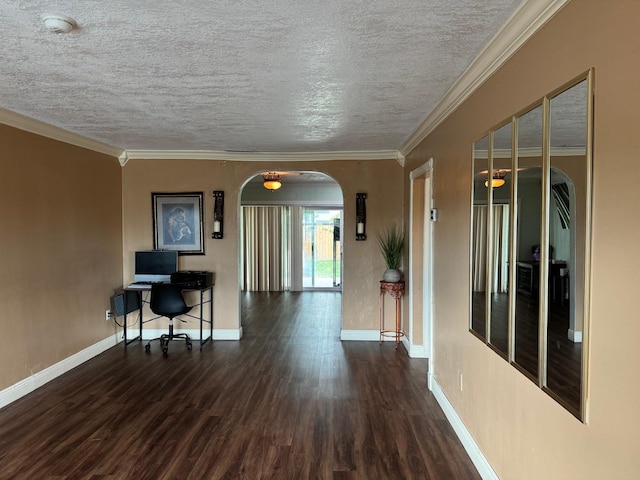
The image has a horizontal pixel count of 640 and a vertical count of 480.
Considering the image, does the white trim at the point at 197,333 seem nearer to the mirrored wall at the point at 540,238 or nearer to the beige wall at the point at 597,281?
the beige wall at the point at 597,281

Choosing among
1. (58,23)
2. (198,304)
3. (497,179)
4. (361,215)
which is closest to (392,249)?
(361,215)

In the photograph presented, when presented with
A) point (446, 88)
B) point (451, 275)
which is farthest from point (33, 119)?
point (451, 275)

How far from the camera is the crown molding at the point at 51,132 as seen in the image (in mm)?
3418

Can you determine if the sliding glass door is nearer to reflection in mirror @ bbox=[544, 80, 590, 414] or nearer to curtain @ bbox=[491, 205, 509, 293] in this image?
curtain @ bbox=[491, 205, 509, 293]

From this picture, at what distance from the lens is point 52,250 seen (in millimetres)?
4004

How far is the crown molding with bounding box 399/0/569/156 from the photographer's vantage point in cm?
167

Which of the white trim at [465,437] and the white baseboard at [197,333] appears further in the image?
the white baseboard at [197,333]

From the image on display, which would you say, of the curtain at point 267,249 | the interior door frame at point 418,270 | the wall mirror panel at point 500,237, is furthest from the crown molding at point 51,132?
the curtain at point 267,249

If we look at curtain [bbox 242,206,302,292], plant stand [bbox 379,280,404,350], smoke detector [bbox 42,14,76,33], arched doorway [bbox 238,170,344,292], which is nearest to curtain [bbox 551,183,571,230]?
smoke detector [bbox 42,14,76,33]

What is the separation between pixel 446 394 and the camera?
3.26m

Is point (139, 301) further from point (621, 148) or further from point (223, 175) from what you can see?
point (621, 148)

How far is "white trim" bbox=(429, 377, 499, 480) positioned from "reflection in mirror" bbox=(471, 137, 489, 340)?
29.2 inches

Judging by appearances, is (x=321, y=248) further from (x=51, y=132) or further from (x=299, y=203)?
(x=51, y=132)

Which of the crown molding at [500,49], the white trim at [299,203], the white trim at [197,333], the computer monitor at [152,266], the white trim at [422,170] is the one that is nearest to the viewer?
the crown molding at [500,49]
